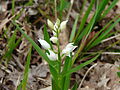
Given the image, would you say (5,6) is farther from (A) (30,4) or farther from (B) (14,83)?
(B) (14,83)

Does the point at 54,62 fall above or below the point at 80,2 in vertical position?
below

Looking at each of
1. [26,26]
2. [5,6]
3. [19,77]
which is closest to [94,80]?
[19,77]

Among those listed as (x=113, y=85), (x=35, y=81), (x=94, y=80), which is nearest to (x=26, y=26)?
(x=35, y=81)

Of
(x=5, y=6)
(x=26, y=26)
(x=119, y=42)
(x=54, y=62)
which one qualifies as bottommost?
(x=54, y=62)

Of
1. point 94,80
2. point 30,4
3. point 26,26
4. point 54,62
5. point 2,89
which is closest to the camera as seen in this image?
point 54,62

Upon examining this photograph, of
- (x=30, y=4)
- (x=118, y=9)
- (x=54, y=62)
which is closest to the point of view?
(x=54, y=62)

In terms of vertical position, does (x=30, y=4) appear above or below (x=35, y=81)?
above

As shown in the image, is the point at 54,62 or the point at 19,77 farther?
the point at 19,77

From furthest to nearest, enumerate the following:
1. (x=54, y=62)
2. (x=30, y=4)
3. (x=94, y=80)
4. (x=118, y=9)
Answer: (x=118, y=9), (x=30, y=4), (x=94, y=80), (x=54, y=62)

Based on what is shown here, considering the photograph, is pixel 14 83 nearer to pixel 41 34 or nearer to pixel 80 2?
pixel 41 34
